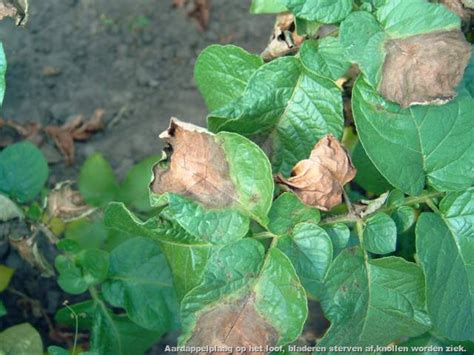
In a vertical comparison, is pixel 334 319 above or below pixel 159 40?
below

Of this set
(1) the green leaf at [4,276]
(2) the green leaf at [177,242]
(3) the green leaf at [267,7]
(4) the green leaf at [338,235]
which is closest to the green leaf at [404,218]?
(4) the green leaf at [338,235]

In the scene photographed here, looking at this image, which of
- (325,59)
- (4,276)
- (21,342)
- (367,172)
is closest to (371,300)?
(367,172)

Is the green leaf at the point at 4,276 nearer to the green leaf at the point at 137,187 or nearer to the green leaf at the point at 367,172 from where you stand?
the green leaf at the point at 137,187

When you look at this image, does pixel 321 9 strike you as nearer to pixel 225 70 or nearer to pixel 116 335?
pixel 225 70

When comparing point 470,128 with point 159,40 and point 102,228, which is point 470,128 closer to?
point 102,228

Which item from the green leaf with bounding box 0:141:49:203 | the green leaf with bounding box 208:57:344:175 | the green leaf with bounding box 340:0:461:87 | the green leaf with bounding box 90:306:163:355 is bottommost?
the green leaf with bounding box 90:306:163:355

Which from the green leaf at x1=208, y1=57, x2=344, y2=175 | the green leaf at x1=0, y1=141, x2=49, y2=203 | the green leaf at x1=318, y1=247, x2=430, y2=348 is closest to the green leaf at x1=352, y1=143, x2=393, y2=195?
the green leaf at x1=208, y1=57, x2=344, y2=175

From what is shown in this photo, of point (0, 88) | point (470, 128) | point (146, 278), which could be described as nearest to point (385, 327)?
point (470, 128)

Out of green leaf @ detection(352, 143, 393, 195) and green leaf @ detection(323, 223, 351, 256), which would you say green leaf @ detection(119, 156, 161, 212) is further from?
green leaf @ detection(323, 223, 351, 256)
